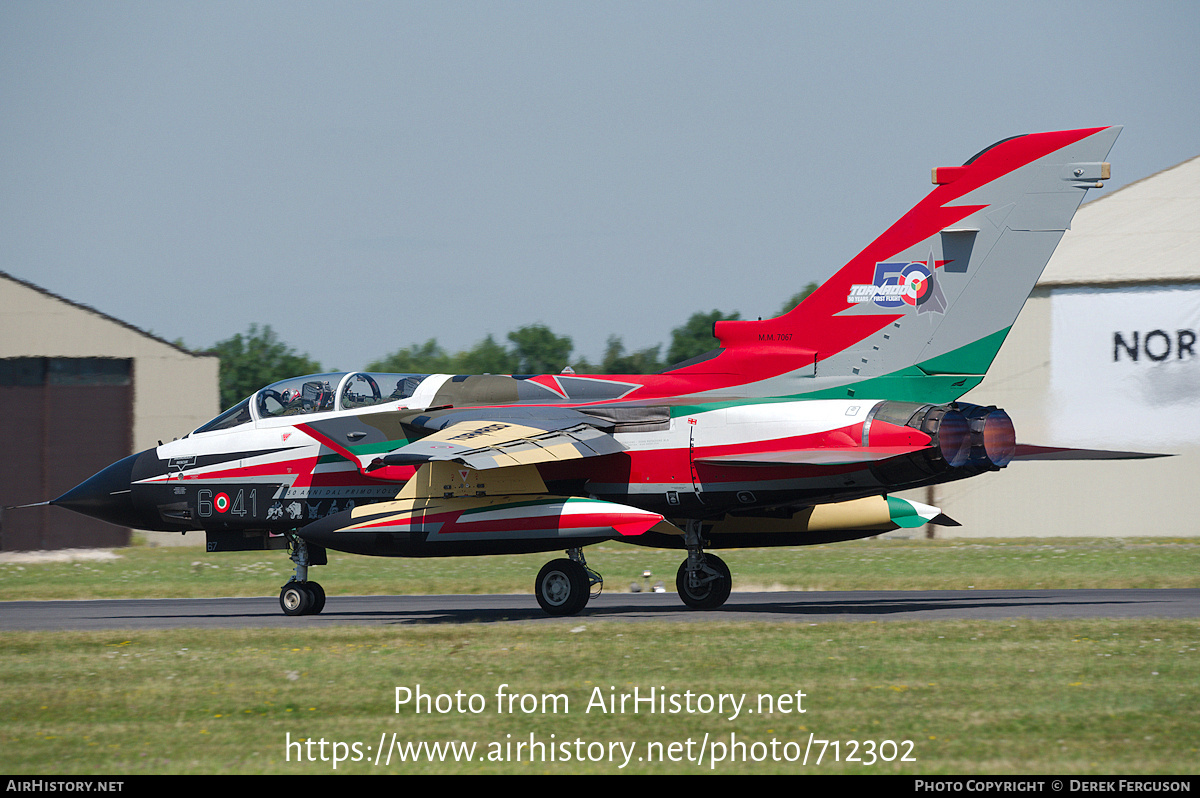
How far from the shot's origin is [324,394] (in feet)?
58.8

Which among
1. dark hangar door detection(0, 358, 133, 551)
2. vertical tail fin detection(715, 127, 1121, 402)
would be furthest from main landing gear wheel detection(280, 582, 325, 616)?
dark hangar door detection(0, 358, 133, 551)

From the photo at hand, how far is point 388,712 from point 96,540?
1118 inches

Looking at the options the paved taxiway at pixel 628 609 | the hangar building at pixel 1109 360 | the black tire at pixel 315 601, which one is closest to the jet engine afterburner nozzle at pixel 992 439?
the paved taxiway at pixel 628 609

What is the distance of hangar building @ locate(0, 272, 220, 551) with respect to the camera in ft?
113

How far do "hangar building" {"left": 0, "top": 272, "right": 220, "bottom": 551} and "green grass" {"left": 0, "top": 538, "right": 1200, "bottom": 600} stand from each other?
401 centimetres

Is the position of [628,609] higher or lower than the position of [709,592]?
lower

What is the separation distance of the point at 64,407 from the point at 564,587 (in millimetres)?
23821

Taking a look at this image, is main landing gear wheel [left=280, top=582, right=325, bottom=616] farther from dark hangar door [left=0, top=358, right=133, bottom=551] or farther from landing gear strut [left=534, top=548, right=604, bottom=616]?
dark hangar door [left=0, top=358, right=133, bottom=551]

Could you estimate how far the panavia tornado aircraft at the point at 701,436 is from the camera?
50.5 ft

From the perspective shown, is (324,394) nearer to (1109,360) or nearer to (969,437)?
(969,437)

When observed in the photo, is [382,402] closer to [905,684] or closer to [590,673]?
[590,673]

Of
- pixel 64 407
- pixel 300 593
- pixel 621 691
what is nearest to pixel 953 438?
pixel 621 691

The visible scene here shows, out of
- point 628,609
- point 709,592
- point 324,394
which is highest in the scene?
point 324,394

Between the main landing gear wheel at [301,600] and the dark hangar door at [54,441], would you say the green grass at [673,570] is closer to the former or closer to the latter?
the dark hangar door at [54,441]
